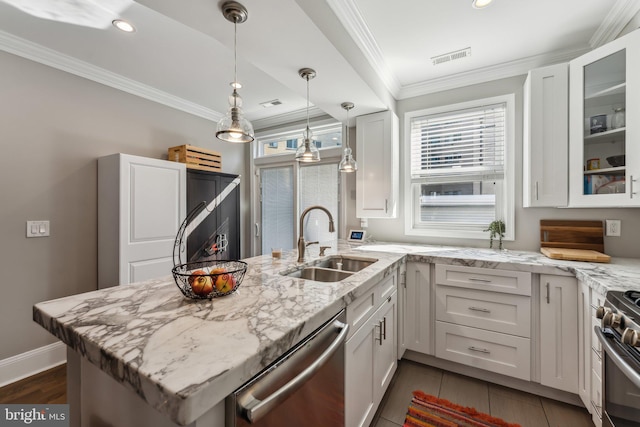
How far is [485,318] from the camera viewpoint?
198 centimetres

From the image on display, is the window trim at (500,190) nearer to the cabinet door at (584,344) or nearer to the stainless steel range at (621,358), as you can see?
the cabinet door at (584,344)

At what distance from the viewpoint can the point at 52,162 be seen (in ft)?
7.64

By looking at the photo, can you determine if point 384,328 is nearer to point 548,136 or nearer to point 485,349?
point 485,349

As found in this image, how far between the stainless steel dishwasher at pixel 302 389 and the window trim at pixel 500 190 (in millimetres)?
2002

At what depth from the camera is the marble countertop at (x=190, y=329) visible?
57 centimetres

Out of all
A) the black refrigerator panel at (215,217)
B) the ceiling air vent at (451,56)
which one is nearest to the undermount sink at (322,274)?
the black refrigerator panel at (215,217)

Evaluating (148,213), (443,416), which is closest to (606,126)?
(443,416)

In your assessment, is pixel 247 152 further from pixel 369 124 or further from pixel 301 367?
pixel 301 367

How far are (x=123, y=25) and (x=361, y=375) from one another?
286 centimetres

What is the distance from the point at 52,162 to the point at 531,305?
13.3ft

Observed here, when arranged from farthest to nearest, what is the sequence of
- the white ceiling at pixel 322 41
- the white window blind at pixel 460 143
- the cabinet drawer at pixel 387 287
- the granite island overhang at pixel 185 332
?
the white window blind at pixel 460 143, the cabinet drawer at pixel 387 287, the white ceiling at pixel 322 41, the granite island overhang at pixel 185 332

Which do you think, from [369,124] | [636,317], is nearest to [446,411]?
[636,317]

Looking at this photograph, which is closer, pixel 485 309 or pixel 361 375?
pixel 361 375
